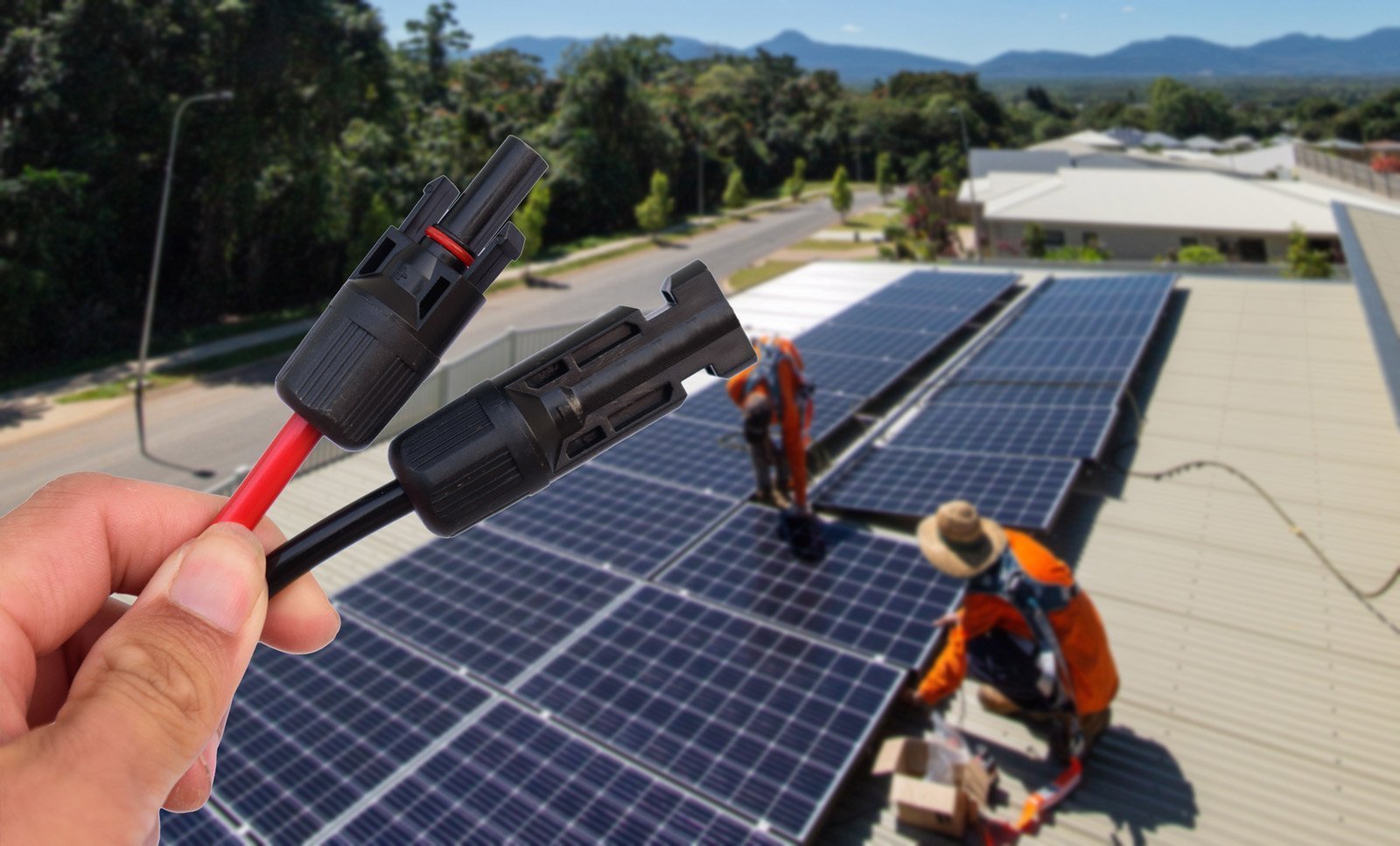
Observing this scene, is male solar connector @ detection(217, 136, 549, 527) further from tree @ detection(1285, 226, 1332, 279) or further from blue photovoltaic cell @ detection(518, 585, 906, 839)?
tree @ detection(1285, 226, 1332, 279)

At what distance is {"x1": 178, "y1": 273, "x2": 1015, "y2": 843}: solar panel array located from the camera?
4.80m

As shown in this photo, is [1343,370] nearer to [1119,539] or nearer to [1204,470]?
[1204,470]

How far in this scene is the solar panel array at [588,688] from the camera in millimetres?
4805

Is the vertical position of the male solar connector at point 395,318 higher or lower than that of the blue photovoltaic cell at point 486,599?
higher

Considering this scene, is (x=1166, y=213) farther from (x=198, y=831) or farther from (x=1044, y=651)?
(x=198, y=831)

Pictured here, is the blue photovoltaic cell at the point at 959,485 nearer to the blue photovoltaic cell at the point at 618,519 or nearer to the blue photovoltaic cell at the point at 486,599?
the blue photovoltaic cell at the point at 618,519

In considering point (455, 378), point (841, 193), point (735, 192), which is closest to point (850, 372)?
point (455, 378)

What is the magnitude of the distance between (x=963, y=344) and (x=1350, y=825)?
10183mm

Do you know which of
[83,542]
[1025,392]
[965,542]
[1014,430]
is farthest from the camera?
[1025,392]

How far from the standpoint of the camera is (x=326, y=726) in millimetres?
5570

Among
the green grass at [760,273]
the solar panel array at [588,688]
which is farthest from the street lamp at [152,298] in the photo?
the green grass at [760,273]

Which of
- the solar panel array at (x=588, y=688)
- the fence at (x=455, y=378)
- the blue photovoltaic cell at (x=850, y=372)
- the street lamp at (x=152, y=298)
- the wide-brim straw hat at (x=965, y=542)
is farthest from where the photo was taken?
the street lamp at (x=152, y=298)

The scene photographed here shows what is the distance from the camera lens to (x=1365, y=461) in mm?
9711

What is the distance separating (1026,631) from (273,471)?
5.29 metres
